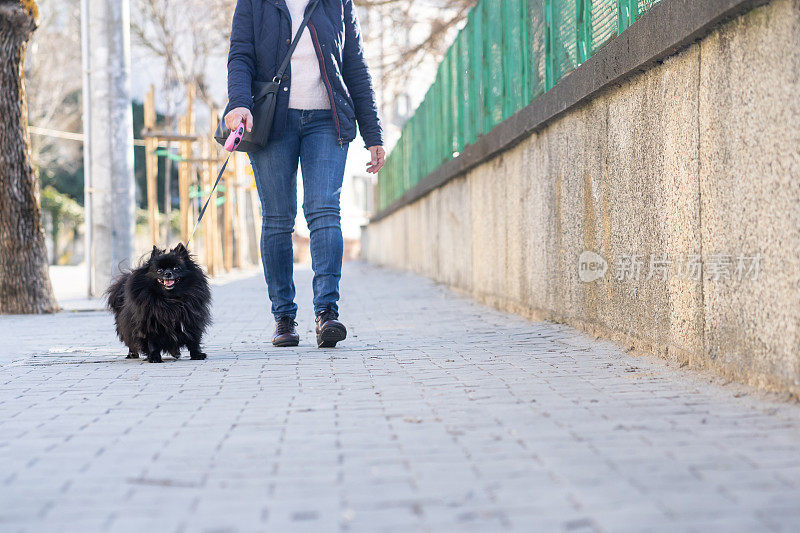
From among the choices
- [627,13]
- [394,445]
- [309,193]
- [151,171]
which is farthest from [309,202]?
[151,171]

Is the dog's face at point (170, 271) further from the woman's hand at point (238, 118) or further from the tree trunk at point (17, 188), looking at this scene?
the tree trunk at point (17, 188)

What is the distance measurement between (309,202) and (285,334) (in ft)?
2.67

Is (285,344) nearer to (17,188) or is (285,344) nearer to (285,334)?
(285,334)

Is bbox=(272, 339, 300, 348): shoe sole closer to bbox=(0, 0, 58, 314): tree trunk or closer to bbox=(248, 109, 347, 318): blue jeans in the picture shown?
bbox=(248, 109, 347, 318): blue jeans

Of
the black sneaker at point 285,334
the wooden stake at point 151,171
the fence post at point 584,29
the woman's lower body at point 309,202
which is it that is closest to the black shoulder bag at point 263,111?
the woman's lower body at point 309,202

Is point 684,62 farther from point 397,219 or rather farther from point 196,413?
point 397,219

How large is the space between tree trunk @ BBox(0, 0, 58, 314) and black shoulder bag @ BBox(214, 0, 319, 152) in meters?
3.98

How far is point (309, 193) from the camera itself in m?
5.41

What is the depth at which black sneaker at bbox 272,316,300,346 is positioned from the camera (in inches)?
219

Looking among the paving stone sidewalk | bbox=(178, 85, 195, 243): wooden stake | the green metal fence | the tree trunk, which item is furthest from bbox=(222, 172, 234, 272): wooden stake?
the paving stone sidewalk

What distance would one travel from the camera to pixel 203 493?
2.37 metres

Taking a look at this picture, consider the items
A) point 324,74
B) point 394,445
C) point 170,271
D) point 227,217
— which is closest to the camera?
point 394,445
